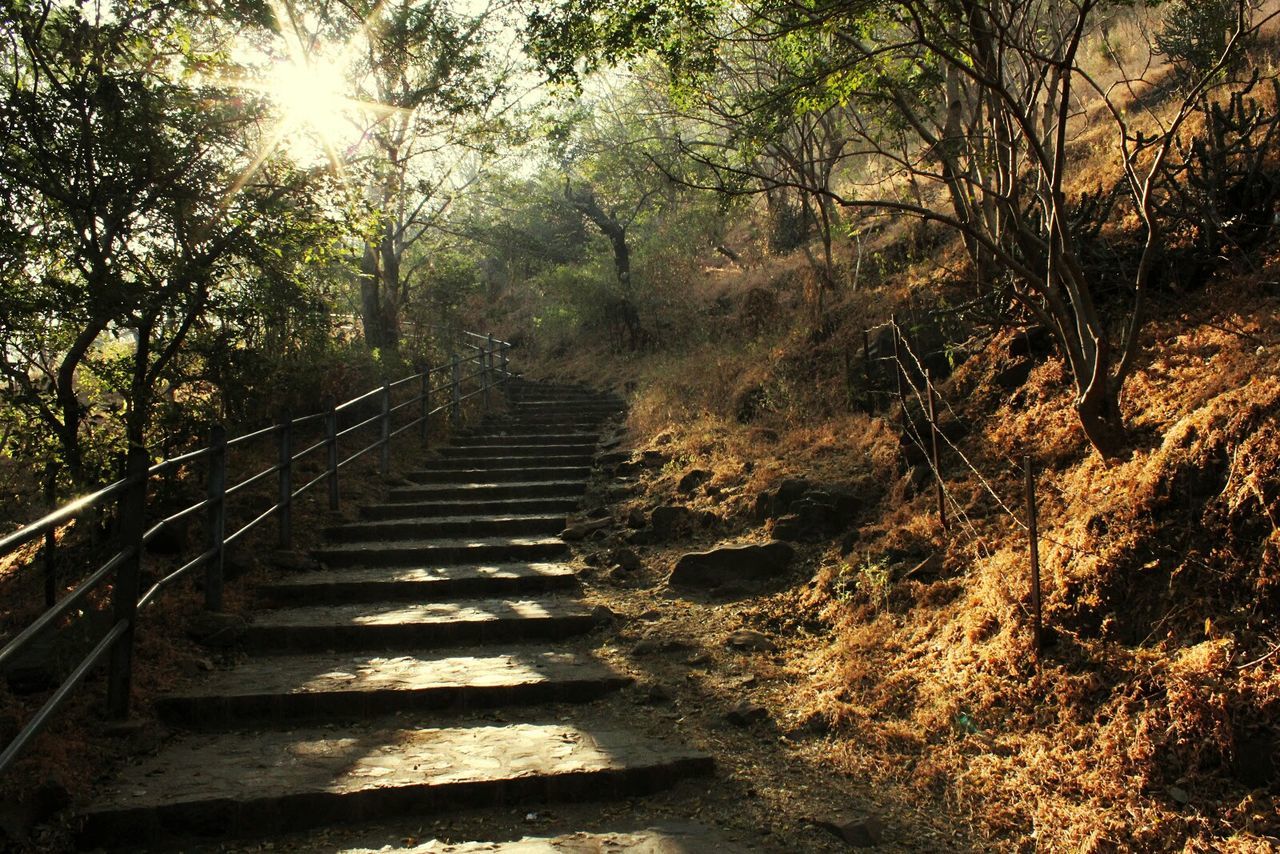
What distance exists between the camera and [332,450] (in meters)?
8.34

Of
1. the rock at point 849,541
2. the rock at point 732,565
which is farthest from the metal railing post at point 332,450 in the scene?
the rock at point 849,541

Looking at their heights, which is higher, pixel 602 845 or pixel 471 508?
pixel 471 508

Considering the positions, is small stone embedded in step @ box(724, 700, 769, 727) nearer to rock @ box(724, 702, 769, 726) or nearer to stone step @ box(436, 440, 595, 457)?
rock @ box(724, 702, 769, 726)

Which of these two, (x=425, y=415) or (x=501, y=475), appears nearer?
(x=501, y=475)

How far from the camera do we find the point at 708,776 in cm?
412

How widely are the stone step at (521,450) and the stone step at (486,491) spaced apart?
1811mm

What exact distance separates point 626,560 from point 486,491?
303 centimetres

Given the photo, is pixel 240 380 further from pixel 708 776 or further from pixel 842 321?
pixel 842 321

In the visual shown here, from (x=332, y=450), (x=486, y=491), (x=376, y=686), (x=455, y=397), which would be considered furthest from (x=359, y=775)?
(x=455, y=397)

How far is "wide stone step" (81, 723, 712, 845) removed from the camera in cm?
358

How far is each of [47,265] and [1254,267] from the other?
8.71 meters

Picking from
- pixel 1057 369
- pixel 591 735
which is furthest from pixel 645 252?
pixel 591 735

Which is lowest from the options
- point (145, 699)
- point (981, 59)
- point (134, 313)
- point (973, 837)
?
point (973, 837)

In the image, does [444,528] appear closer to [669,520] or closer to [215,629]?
[669,520]
